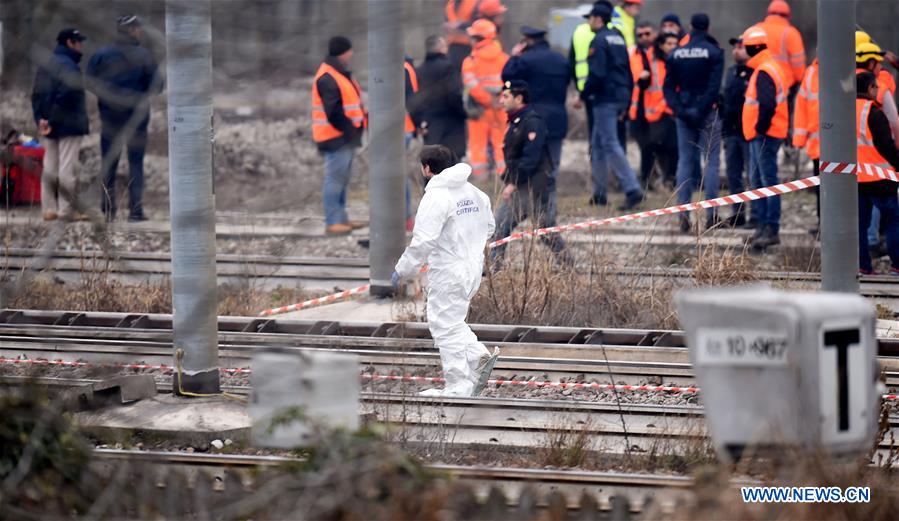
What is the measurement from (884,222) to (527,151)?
3480mm

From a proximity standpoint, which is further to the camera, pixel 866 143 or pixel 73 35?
pixel 866 143

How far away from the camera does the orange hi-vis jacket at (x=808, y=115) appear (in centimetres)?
1334

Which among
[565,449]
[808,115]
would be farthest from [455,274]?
[808,115]

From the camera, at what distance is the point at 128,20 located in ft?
17.7

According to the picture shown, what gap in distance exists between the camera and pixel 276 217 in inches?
672

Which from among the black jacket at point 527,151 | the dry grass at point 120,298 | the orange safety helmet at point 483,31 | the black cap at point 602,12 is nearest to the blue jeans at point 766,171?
the black jacket at point 527,151

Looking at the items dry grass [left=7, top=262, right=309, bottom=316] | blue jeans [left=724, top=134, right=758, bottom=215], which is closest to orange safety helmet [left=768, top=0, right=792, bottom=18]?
blue jeans [left=724, top=134, right=758, bottom=215]

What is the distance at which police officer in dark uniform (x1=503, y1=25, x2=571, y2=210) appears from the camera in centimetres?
1498

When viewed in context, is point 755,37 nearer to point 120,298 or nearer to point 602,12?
point 602,12

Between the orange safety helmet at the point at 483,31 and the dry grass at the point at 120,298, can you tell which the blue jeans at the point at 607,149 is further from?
the dry grass at the point at 120,298

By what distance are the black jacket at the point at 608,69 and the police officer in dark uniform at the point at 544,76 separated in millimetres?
975

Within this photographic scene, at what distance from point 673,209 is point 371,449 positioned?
23.4 feet

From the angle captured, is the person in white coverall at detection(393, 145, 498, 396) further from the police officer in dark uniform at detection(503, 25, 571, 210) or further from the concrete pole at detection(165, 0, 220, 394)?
the police officer in dark uniform at detection(503, 25, 571, 210)

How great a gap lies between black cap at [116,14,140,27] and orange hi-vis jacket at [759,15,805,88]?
34.1ft
